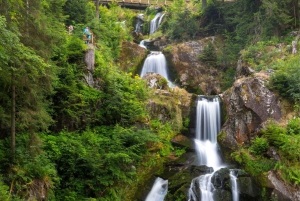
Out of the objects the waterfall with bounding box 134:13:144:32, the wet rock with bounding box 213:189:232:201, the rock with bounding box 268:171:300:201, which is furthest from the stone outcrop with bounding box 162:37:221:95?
the wet rock with bounding box 213:189:232:201

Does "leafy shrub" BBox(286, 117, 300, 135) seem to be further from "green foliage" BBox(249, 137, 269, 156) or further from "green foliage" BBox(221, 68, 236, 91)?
"green foliage" BBox(221, 68, 236, 91)

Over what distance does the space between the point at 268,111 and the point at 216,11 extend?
14.8 meters

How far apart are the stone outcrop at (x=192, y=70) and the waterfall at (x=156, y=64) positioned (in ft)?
1.86

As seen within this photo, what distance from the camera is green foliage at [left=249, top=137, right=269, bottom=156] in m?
13.9

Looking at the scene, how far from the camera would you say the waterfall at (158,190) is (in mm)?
12055

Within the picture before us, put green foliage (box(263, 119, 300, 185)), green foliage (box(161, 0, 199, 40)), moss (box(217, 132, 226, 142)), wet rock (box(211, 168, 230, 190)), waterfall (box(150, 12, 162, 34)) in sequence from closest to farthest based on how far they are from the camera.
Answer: green foliage (box(263, 119, 300, 185)) < wet rock (box(211, 168, 230, 190)) < moss (box(217, 132, 226, 142)) < green foliage (box(161, 0, 199, 40)) < waterfall (box(150, 12, 162, 34))

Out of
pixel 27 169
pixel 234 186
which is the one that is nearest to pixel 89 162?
pixel 27 169

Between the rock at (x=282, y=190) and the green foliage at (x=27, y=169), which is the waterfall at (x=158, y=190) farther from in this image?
the green foliage at (x=27, y=169)

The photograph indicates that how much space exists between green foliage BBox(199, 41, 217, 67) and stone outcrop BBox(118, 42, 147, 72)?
5380 mm

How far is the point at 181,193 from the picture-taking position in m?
11.8

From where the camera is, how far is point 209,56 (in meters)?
24.6

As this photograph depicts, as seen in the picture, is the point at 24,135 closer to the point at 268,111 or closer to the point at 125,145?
the point at 125,145

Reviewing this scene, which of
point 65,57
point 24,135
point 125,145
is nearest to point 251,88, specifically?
point 125,145

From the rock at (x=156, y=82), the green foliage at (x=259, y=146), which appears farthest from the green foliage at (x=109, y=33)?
the green foliage at (x=259, y=146)
